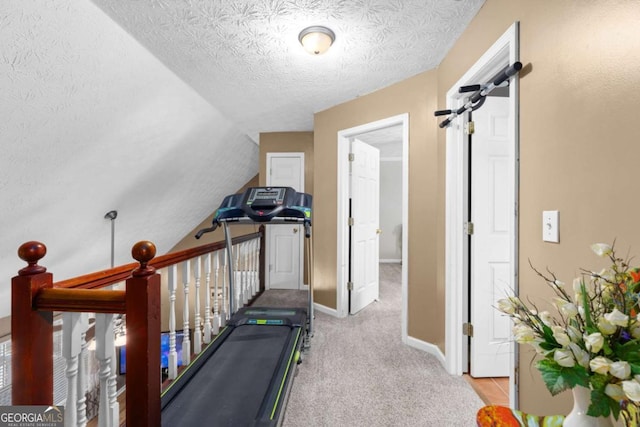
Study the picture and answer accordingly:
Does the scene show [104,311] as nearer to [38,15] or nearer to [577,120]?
[38,15]

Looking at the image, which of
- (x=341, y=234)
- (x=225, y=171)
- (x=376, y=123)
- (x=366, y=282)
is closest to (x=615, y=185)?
(x=376, y=123)

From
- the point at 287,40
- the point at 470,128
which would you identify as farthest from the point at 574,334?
the point at 287,40

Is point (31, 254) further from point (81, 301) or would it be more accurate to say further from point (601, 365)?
point (601, 365)

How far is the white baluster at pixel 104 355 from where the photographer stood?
3.57 ft

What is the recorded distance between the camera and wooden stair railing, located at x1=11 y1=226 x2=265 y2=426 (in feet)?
3.33

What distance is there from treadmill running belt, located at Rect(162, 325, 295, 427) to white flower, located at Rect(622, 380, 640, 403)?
4.59ft

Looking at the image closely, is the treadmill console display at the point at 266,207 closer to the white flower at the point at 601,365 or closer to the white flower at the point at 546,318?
the white flower at the point at 546,318

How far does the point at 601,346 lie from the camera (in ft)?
2.02

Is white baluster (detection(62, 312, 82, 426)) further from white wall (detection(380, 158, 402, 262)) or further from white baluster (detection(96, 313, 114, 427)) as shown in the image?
white wall (detection(380, 158, 402, 262))

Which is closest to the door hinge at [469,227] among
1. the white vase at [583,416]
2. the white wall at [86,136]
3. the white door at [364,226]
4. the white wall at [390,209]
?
the white door at [364,226]

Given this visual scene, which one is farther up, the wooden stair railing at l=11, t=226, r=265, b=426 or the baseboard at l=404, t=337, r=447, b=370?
the wooden stair railing at l=11, t=226, r=265, b=426

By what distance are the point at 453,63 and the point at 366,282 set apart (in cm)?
252

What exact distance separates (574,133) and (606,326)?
820 millimetres

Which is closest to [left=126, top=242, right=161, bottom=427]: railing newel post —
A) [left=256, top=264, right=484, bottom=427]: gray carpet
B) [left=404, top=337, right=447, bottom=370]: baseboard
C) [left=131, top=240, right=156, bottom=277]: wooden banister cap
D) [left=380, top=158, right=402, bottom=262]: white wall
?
[left=131, top=240, right=156, bottom=277]: wooden banister cap
